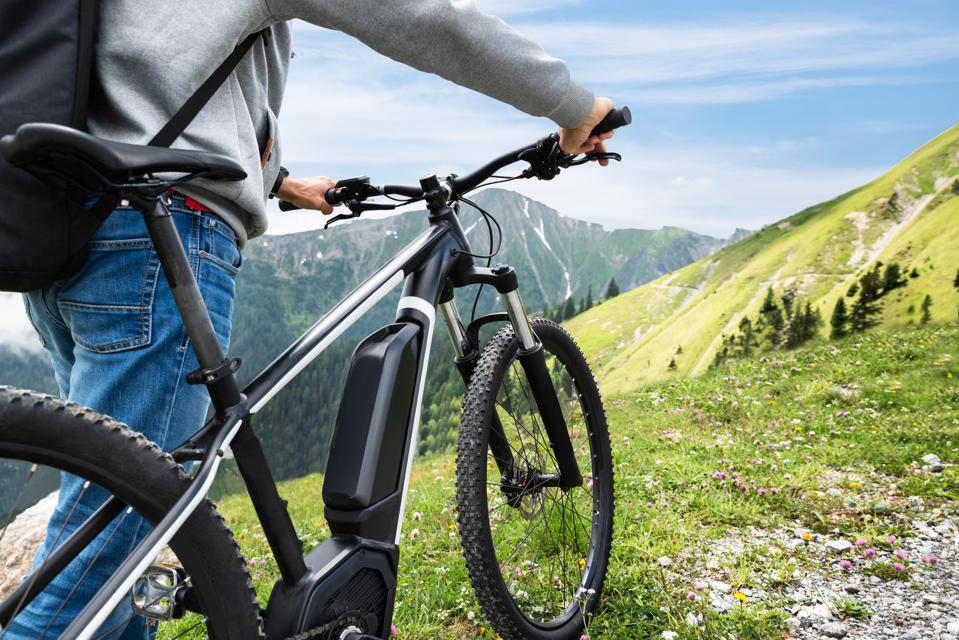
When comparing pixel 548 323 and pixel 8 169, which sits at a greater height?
pixel 8 169

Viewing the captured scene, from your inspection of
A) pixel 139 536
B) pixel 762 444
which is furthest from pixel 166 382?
pixel 762 444

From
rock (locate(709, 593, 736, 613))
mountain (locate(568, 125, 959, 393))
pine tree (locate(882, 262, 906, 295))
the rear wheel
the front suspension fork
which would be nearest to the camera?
the rear wheel

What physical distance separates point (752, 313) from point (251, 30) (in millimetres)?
56528

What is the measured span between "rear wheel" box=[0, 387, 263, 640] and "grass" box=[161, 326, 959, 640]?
2.08m

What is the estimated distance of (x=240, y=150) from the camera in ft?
7.86

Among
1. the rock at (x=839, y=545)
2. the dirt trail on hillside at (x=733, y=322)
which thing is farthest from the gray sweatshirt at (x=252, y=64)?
the dirt trail on hillside at (x=733, y=322)

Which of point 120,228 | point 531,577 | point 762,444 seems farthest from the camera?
point 762,444

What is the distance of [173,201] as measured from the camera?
2271mm

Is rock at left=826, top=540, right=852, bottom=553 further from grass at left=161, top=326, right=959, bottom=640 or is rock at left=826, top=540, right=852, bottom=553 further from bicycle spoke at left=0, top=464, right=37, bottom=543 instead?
bicycle spoke at left=0, top=464, right=37, bottom=543

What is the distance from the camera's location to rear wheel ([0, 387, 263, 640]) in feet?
6.15

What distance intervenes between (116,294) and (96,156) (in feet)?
2.02

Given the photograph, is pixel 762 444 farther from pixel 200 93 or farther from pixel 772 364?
pixel 200 93

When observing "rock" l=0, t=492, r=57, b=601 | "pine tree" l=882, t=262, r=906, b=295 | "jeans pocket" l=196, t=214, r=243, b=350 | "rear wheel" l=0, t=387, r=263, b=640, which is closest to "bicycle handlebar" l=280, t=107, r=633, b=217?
"jeans pocket" l=196, t=214, r=243, b=350

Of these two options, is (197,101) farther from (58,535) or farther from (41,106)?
(58,535)
